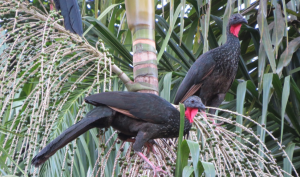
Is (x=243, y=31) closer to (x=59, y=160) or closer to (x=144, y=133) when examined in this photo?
(x=144, y=133)

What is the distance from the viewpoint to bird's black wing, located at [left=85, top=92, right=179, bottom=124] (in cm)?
235

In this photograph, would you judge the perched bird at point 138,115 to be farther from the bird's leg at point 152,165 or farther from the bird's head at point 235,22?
the bird's head at point 235,22

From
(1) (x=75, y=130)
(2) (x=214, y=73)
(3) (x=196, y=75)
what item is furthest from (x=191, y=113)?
(2) (x=214, y=73)

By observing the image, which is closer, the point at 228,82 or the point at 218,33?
the point at 228,82

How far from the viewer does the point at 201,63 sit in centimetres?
311

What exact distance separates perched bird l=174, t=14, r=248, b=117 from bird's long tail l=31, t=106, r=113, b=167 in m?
0.94

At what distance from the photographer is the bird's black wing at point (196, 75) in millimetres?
3098

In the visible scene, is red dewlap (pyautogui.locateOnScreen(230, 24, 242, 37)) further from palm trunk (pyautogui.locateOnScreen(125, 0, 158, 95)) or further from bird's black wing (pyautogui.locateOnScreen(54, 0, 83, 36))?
bird's black wing (pyautogui.locateOnScreen(54, 0, 83, 36))

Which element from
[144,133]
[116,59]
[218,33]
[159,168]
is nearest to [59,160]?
[144,133]

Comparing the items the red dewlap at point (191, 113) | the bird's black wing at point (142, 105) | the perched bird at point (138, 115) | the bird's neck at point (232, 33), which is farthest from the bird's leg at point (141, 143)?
the bird's neck at point (232, 33)

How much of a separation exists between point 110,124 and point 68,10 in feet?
3.37

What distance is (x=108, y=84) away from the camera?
9.70 feet

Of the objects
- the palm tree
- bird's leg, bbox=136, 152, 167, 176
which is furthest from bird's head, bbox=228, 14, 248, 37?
bird's leg, bbox=136, 152, 167, 176

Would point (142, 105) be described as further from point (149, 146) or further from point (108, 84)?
point (108, 84)
